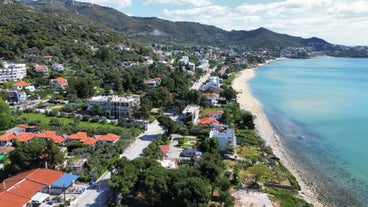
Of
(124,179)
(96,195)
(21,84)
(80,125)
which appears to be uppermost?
(21,84)

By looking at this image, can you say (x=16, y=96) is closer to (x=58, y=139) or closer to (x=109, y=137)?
(x=58, y=139)

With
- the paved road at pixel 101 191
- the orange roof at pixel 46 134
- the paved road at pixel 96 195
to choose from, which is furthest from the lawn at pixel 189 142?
the orange roof at pixel 46 134

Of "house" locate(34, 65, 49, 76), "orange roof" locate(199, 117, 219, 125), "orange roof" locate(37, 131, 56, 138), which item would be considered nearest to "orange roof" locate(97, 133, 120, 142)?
"orange roof" locate(37, 131, 56, 138)

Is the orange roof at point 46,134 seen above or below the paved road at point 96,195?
above

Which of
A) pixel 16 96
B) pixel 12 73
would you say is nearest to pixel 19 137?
pixel 16 96

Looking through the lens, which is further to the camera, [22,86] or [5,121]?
[22,86]

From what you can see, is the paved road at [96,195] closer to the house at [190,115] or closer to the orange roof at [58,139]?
the orange roof at [58,139]

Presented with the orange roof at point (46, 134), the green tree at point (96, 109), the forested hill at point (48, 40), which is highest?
the forested hill at point (48, 40)
